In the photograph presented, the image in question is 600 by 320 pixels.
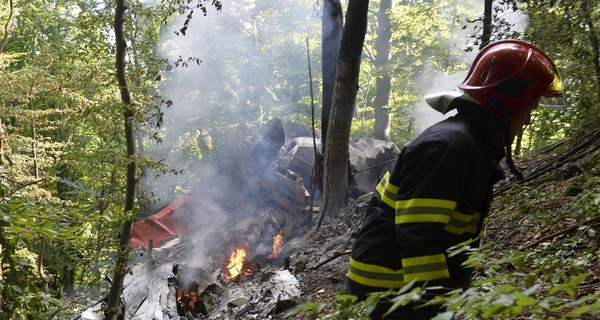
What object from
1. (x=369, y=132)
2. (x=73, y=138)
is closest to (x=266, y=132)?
(x=73, y=138)

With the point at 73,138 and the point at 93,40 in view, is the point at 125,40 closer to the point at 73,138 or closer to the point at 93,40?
the point at 93,40

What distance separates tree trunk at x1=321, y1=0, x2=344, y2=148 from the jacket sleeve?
823 cm

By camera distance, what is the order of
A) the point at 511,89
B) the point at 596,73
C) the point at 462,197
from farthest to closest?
the point at 596,73 < the point at 511,89 < the point at 462,197

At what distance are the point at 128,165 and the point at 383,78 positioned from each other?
2270 centimetres

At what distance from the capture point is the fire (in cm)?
1255

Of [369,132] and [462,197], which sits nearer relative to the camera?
[462,197]

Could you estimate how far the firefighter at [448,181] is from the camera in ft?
6.68

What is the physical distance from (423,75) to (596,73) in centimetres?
1859

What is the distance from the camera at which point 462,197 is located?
2174 mm

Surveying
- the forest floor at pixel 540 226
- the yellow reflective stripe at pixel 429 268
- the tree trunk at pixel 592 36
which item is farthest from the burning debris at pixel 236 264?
the yellow reflective stripe at pixel 429 268

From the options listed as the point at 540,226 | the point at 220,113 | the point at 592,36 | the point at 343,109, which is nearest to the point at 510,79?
the point at 540,226

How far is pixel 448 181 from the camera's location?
204 centimetres

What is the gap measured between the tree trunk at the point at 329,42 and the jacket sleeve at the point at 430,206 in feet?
27.0

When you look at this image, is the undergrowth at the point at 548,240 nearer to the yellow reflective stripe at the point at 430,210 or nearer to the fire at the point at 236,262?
the yellow reflective stripe at the point at 430,210
